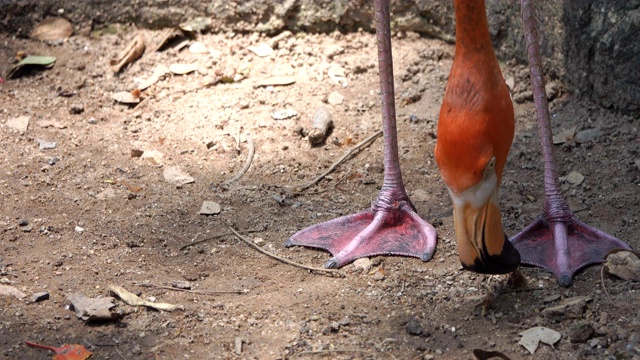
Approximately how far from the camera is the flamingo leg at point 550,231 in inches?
133

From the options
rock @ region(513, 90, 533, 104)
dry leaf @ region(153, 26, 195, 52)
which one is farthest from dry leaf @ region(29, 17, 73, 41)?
rock @ region(513, 90, 533, 104)

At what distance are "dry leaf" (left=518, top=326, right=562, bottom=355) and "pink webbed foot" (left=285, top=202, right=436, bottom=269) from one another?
615 millimetres

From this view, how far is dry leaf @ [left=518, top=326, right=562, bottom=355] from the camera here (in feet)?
9.50

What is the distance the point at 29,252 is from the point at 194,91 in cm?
154

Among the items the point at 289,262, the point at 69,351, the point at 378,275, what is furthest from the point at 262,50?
the point at 69,351

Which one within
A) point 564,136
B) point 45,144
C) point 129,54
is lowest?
point 45,144

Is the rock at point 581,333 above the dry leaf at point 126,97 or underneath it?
above

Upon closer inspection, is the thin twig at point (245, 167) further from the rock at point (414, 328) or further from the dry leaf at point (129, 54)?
the rock at point (414, 328)

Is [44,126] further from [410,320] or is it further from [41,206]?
[410,320]

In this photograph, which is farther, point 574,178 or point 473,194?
point 574,178

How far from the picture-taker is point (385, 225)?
3.70 meters

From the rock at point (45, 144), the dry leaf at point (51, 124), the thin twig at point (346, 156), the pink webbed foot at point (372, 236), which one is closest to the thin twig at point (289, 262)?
the pink webbed foot at point (372, 236)

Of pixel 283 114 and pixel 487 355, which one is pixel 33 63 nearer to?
pixel 283 114

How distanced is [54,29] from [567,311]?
338cm
